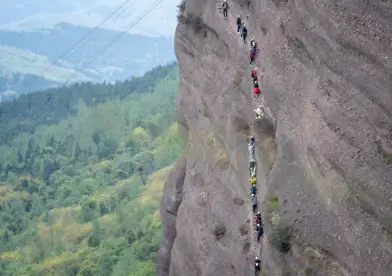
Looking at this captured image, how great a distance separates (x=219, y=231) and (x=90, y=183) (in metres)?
97.2

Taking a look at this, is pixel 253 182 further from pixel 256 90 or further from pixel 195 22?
pixel 195 22

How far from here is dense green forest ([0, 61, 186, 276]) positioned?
8431 cm

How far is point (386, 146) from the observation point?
26.1 metres

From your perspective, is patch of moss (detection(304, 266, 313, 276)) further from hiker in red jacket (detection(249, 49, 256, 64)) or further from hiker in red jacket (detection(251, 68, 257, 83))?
hiker in red jacket (detection(249, 49, 256, 64))

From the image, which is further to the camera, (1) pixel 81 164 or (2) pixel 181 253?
(1) pixel 81 164

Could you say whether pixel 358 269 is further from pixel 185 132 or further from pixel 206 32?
pixel 185 132

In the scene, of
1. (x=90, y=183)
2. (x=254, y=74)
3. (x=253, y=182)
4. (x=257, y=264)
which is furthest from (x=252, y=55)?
(x=90, y=183)

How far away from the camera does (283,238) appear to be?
103 ft

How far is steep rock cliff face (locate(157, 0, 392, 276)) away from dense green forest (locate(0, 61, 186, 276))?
15359 mm

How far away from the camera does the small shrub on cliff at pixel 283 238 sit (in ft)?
102

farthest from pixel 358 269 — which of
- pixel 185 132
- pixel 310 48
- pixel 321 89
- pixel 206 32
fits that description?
pixel 185 132

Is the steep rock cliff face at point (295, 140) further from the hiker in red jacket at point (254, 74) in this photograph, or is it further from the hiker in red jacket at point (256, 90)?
the hiker in red jacket at point (256, 90)

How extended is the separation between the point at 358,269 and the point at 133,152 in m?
124

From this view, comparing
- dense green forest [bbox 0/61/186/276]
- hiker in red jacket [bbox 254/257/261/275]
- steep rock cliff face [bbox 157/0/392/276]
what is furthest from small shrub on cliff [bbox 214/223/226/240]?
dense green forest [bbox 0/61/186/276]
